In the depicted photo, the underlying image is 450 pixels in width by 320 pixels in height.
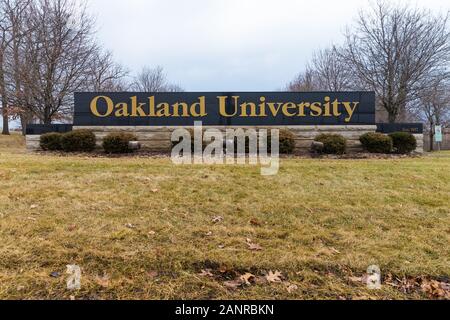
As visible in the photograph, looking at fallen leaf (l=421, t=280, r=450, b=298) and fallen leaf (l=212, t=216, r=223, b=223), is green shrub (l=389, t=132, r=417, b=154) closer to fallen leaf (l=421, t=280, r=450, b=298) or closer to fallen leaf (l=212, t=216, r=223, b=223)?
fallen leaf (l=212, t=216, r=223, b=223)

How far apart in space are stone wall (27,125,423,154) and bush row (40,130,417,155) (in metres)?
0.38

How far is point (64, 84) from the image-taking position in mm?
17219

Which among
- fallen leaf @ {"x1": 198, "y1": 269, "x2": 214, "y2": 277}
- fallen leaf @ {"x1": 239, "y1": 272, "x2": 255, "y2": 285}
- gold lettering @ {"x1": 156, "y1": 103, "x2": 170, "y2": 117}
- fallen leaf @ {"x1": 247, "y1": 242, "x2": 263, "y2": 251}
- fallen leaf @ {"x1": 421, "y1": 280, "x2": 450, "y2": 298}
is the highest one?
gold lettering @ {"x1": 156, "y1": 103, "x2": 170, "y2": 117}

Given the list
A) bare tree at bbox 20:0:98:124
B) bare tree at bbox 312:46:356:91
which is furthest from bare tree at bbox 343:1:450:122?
bare tree at bbox 20:0:98:124

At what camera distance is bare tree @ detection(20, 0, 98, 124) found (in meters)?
16.6

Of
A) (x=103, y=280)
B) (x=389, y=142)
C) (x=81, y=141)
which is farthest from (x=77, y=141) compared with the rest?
(x=389, y=142)

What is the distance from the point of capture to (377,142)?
10.4 meters

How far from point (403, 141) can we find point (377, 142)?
1.14 m

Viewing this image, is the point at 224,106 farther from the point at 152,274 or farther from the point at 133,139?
the point at 152,274

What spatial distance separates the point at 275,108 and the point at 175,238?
8.16 m
